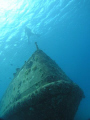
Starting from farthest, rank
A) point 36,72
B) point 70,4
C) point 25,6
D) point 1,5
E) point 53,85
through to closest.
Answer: point 70,4 → point 25,6 → point 1,5 → point 36,72 → point 53,85

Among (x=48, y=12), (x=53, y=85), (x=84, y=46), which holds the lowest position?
(x=53, y=85)

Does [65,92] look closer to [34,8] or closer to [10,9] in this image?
[10,9]

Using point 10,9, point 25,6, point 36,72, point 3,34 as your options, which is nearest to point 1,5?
point 10,9

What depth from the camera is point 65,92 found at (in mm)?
4793

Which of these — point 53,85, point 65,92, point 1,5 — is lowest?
point 65,92

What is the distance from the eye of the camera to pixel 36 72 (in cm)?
586

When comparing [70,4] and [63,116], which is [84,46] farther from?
[63,116]

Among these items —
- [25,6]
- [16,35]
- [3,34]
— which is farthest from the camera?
[16,35]

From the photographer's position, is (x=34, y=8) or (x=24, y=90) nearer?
(x=24, y=90)

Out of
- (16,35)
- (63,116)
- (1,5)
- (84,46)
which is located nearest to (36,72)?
(63,116)

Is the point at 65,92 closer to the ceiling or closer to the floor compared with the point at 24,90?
closer to the floor

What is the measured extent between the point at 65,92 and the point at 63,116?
1235 mm

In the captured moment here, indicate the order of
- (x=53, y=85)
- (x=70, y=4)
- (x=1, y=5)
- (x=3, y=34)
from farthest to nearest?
(x=70, y=4)
(x=3, y=34)
(x=1, y=5)
(x=53, y=85)

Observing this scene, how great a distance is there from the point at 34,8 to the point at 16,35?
22.7ft
